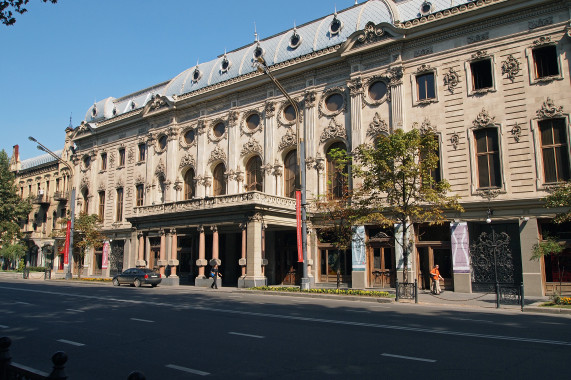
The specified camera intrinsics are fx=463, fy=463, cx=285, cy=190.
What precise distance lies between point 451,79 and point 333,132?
8.68 metres

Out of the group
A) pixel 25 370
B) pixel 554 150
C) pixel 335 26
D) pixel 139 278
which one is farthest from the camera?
pixel 335 26

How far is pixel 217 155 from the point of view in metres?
39.7

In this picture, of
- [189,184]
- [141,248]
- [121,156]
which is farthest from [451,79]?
[121,156]

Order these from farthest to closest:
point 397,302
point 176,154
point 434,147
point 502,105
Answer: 1. point 176,154
2. point 502,105
3. point 434,147
4. point 397,302

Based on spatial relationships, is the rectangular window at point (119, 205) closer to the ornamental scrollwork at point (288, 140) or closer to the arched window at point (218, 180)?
the arched window at point (218, 180)

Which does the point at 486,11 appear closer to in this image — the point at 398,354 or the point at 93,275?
the point at 398,354

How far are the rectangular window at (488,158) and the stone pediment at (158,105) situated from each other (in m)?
27.3

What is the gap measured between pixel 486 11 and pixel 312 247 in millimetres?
18850

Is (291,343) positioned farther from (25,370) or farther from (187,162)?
(187,162)

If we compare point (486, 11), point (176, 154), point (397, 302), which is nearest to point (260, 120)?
point (176, 154)

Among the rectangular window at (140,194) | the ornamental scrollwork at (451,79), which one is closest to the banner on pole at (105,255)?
the rectangular window at (140,194)

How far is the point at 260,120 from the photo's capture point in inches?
1476

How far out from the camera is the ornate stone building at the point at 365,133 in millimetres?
26109

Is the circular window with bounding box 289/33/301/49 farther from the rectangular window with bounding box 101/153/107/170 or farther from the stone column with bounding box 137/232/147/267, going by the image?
the rectangular window with bounding box 101/153/107/170
